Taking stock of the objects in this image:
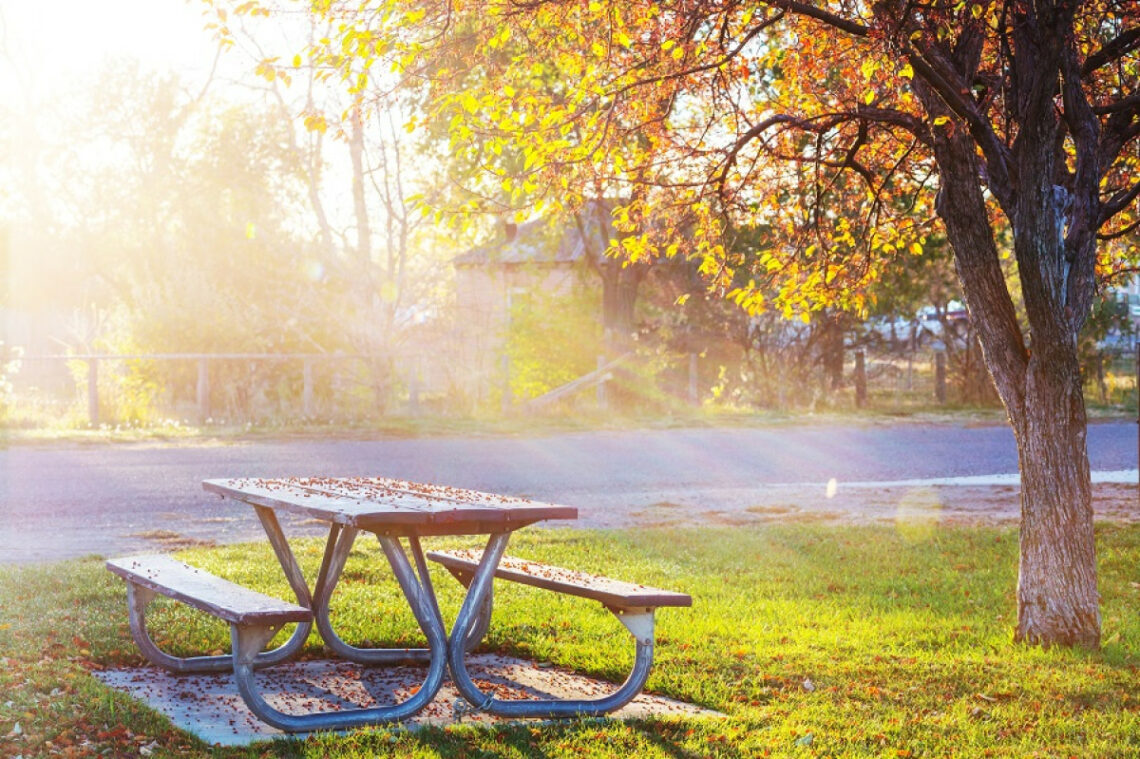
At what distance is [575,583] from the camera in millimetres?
5539

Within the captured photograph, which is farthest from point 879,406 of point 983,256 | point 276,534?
point 276,534

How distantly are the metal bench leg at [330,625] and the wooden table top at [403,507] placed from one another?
31cm

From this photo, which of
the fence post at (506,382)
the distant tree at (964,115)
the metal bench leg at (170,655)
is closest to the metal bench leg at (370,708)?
the metal bench leg at (170,655)

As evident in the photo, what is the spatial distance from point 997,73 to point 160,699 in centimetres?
580

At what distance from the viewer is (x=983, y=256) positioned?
6586mm

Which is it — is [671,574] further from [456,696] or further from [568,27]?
[568,27]

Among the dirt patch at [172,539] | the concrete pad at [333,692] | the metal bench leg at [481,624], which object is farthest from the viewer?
the dirt patch at [172,539]

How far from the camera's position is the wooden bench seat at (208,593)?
15.8 ft

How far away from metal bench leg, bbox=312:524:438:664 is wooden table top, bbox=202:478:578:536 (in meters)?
0.31

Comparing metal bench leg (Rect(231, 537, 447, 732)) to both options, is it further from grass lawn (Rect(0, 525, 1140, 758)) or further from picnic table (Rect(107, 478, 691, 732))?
grass lawn (Rect(0, 525, 1140, 758))

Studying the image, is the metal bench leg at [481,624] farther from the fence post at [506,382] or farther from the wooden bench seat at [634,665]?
the fence post at [506,382]

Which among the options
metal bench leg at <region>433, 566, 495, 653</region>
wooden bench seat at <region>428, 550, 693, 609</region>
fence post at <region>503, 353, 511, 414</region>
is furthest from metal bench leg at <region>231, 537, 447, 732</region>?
fence post at <region>503, 353, 511, 414</region>

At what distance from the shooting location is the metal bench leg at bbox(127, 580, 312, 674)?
5.91m

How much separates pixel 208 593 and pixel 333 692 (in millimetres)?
807
